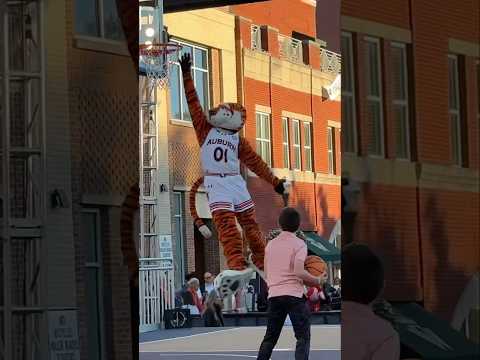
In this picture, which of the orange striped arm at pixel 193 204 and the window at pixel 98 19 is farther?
the window at pixel 98 19

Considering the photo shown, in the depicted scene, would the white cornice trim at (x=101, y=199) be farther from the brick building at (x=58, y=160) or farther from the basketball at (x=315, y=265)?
the basketball at (x=315, y=265)

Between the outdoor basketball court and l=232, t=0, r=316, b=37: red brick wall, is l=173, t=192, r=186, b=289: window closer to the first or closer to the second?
the outdoor basketball court

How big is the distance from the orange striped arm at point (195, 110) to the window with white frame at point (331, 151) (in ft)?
0.64

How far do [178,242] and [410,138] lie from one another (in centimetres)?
38

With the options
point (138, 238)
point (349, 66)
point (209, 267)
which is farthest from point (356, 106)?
point (138, 238)

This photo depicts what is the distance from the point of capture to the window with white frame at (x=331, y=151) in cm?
162

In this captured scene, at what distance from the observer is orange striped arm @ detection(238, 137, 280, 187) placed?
5.51ft

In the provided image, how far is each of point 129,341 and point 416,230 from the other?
59cm

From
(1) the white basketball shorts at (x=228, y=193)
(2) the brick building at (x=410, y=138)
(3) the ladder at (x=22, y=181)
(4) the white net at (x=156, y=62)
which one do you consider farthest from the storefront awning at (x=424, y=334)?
(3) the ladder at (x=22, y=181)

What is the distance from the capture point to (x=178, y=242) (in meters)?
1.73

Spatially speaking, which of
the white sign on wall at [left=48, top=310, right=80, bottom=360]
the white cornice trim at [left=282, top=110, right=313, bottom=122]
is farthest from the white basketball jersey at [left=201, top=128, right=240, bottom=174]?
the white sign on wall at [left=48, top=310, right=80, bottom=360]

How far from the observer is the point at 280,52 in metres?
1.65

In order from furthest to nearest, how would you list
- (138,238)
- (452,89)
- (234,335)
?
(138,238) → (234,335) → (452,89)

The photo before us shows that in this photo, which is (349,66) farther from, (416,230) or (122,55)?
(122,55)
